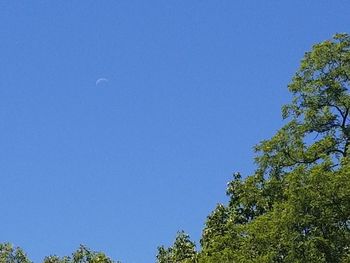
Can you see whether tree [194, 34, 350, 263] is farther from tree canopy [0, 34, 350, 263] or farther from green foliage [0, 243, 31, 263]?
green foliage [0, 243, 31, 263]

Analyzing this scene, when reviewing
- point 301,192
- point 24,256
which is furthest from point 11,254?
point 301,192

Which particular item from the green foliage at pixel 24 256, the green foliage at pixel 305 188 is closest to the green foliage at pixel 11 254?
the green foliage at pixel 24 256

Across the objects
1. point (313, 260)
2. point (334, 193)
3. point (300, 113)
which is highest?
point (300, 113)

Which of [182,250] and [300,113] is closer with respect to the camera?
[300,113]

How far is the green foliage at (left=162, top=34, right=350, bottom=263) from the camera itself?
3653cm

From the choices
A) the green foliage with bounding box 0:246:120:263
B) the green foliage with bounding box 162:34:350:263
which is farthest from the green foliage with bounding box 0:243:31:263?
the green foliage with bounding box 162:34:350:263

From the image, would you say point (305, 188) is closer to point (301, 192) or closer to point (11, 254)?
point (301, 192)

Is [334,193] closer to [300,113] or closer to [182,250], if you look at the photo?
[300,113]

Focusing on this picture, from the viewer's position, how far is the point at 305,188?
36.9m

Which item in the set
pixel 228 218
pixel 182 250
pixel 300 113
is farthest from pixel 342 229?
pixel 182 250

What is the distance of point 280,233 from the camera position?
3753 cm

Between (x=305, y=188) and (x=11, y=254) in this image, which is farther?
(x=11, y=254)

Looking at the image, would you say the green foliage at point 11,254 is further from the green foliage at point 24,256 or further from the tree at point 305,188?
the tree at point 305,188

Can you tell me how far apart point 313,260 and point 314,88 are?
42.6 ft
